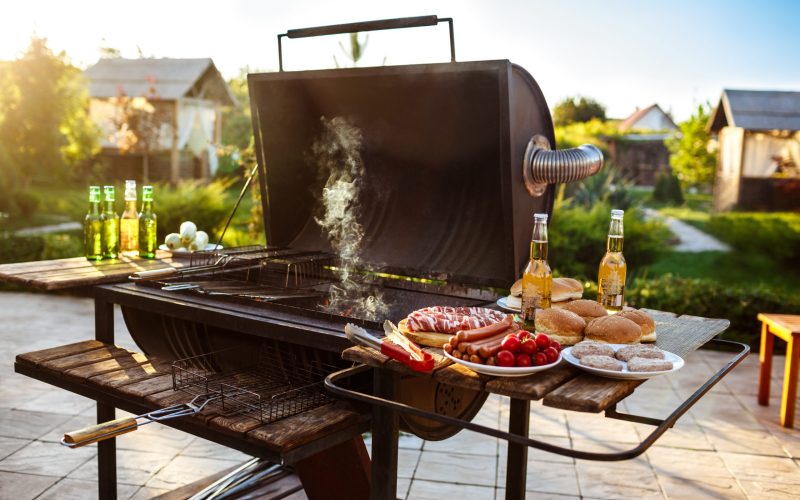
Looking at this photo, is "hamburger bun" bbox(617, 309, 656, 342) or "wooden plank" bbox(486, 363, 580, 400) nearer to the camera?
"wooden plank" bbox(486, 363, 580, 400)

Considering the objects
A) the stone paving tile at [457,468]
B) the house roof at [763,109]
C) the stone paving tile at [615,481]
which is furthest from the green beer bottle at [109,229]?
the house roof at [763,109]

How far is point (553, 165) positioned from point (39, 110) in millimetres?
14811

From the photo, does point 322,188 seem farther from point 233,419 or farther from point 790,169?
point 790,169

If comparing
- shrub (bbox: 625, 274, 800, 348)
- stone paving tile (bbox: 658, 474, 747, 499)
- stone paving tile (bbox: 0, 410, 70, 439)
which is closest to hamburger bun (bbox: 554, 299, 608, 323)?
stone paving tile (bbox: 658, 474, 747, 499)

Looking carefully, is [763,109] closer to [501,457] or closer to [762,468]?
[762,468]

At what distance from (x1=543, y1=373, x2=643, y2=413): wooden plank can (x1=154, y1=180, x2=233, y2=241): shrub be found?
845 centimetres

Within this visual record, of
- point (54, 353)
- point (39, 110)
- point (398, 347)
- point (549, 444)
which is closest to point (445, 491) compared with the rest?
point (54, 353)

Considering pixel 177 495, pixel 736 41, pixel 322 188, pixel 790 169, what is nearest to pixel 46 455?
pixel 177 495

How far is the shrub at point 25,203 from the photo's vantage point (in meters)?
14.4

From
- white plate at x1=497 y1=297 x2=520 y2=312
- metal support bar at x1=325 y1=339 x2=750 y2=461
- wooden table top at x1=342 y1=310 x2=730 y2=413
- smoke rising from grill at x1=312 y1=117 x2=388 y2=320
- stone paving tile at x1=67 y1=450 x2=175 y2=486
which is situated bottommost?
stone paving tile at x1=67 y1=450 x2=175 y2=486

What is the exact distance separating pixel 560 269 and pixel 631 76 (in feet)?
34.3

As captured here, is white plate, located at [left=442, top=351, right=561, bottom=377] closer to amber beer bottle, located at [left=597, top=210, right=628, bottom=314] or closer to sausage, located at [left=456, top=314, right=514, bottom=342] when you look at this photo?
sausage, located at [left=456, top=314, right=514, bottom=342]

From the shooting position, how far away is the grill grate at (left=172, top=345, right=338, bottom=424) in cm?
231

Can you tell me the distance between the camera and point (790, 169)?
15.2 meters
